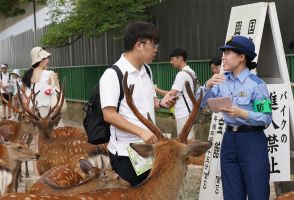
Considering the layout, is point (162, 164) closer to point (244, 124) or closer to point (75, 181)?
point (244, 124)

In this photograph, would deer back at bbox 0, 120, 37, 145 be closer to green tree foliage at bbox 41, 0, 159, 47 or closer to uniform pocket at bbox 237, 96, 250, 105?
green tree foliage at bbox 41, 0, 159, 47

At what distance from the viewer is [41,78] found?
780 cm

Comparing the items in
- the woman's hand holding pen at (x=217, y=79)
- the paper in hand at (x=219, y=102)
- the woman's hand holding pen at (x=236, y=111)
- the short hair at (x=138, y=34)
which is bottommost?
the woman's hand holding pen at (x=236, y=111)

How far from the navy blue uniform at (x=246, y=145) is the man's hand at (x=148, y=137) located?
2.47 feet

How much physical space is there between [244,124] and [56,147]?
124 inches

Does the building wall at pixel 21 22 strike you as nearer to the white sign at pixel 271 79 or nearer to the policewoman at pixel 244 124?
the white sign at pixel 271 79

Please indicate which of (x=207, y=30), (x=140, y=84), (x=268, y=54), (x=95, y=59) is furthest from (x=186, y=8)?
(x=140, y=84)

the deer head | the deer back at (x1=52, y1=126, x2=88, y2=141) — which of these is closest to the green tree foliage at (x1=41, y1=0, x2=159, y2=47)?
the deer back at (x1=52, y1=126, x2=88, y2=141)

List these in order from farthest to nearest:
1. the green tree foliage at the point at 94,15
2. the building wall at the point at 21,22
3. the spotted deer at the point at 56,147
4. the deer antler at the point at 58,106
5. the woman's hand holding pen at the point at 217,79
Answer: the building wall at the point at 21,22, the green tree foliage at the point at 94,15, the deer antler at the point at 58,106, the spotted deer at the point at 56,147, the woman's hand holding pen at the point at 217,79

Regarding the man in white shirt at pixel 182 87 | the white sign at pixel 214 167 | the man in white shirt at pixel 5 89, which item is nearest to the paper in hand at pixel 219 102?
the white sign at pixel 214 167

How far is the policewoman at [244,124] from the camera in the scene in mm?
4258

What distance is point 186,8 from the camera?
431 inches

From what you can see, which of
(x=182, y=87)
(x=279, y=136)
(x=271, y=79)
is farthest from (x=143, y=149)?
(x=182, y=87)

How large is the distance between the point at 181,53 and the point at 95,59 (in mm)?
7308
